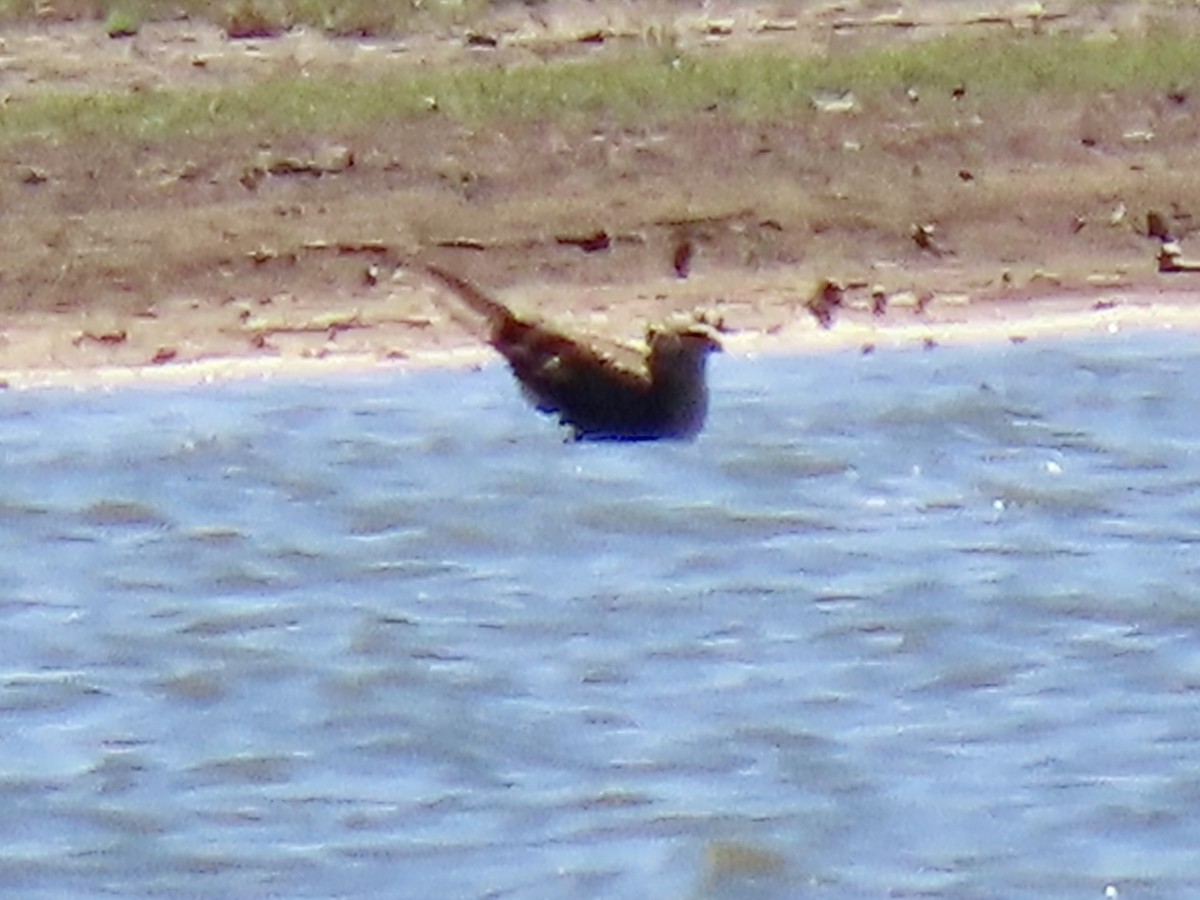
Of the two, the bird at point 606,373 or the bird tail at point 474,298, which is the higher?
the bird tail at point 474,298

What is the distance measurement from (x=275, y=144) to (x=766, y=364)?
71.4 inches

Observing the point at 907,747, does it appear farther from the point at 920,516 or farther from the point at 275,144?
the point at 275,144

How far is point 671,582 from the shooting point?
314 inches

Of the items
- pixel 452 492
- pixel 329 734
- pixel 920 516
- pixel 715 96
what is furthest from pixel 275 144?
pixel 329 734

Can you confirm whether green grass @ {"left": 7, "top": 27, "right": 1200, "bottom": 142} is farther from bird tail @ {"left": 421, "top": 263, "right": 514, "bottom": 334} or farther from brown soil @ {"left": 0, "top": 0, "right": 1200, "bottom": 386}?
bird tail @ {"left": 421, "top": 263, "right": 514, "bottom": 334}

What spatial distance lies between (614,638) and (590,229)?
9.14 feet

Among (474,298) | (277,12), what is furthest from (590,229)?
(277,12)

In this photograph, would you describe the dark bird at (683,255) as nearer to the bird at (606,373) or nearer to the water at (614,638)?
the bird at (606,373)

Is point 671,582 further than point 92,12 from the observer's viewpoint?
No

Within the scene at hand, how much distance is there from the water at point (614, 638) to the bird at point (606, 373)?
0.11 m

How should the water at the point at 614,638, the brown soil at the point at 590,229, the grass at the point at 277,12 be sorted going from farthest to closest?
the grass at the point at 277,12 → the brown soil at the point at 590,229 → the water at the point at 614,638

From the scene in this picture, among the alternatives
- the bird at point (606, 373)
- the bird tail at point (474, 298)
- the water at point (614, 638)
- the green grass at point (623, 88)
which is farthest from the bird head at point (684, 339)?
the green grass at point (623, 88)

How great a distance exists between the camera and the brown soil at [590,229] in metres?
9.82

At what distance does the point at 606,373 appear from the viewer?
923cm
